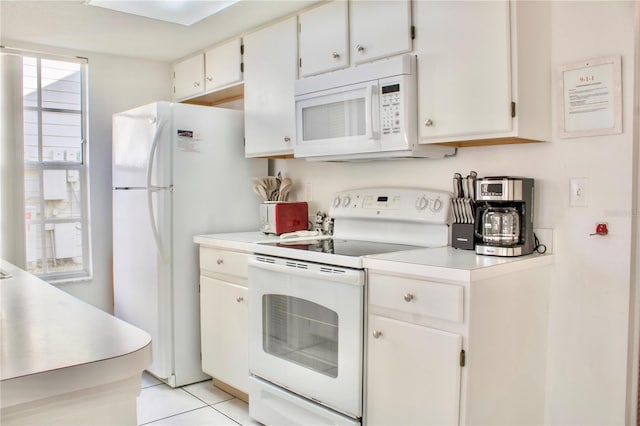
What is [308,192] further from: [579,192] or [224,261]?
[579,192]

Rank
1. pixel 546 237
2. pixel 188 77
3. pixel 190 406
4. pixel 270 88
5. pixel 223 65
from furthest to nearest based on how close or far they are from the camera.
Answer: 1. pixel 188 77
2. pixel 223 65
3. pixel 270 88
4. pixel 190 406
5. pixel 546 237

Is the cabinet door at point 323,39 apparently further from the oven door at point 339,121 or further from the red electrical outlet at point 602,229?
the red electrical outlet at point 602,229

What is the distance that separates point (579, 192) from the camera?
2043 millimetres

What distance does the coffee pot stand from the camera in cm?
204

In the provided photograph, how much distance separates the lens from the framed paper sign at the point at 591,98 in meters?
1.93

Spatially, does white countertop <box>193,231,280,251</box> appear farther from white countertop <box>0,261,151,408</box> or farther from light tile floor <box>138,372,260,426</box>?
white countertop <box>0,261,151,408</box>

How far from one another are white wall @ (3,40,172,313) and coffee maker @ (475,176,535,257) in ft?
9.14

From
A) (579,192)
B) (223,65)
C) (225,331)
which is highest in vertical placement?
(223,65)

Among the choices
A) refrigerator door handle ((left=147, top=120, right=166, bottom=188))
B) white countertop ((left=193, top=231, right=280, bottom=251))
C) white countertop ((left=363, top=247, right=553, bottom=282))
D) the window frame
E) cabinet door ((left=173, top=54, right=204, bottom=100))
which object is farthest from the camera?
cabinet door ((left=173, top=54, right=204, bottom=100))

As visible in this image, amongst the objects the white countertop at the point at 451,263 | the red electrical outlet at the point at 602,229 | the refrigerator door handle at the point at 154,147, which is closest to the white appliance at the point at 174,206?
the refrigerator door handle at the point at 154,147

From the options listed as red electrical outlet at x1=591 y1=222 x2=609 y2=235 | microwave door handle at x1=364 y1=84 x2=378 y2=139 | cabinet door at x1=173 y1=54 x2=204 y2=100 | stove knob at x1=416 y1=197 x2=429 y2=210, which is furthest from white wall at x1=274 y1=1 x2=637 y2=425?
cabinet door at x1=173 y1=54 x2=204 y2=100

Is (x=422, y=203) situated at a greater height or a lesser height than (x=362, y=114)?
lesser

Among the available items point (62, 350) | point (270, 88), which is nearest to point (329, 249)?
point (270, 88)

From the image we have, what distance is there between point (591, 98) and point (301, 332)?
1533 mm
